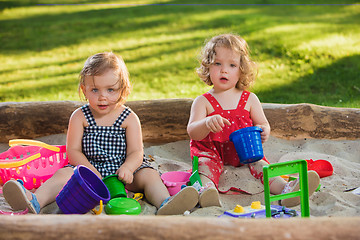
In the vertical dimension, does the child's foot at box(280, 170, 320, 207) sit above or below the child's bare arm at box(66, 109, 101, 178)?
below

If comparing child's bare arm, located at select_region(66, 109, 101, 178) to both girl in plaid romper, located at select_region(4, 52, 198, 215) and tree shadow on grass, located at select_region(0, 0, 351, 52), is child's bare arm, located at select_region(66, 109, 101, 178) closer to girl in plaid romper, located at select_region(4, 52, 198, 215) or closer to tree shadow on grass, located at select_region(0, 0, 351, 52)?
girl in plaid romper, located at select_region(4, 52, 198, 215)

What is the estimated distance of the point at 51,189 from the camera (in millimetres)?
2494

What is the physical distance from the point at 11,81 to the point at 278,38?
159 inches

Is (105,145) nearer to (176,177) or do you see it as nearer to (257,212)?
(176,177)

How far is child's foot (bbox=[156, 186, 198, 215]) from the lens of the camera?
228 cm

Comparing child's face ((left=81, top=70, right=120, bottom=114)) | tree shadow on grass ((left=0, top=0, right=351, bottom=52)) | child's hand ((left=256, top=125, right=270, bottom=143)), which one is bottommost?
child's hand ((left=256, top=125, right=270, bottom=143))

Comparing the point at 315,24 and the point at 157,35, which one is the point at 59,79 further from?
the point at 315,24

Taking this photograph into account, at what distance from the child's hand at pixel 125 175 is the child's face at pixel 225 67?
83 centimetres

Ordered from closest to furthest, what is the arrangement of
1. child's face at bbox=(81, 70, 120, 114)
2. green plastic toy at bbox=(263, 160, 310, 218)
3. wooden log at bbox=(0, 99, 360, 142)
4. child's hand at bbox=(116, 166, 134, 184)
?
green plastic toy at bbox=(263, 160, 310, 218) → child's hand at bbox=(116, 166, 134, 184) → child's face at bbox=(81, 70, 120, 114) → wooden log at bbox=(0, 99, 360, 142)

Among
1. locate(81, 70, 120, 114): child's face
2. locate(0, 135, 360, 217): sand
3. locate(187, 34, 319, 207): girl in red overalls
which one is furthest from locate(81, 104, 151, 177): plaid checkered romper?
locate(187, 34, 319, 207): girl in red overalls

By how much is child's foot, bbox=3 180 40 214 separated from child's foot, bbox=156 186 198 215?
625 mm

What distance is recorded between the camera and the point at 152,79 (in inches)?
244

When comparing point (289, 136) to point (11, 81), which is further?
point (11, 81)

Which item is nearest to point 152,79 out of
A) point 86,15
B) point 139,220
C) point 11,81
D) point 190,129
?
point 11,81
